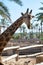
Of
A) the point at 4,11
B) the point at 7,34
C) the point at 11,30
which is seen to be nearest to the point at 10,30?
the point at 11,30

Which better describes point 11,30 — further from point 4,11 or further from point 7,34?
point 4,11

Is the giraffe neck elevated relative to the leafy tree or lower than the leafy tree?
lower

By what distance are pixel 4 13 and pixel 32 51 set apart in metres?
Answer: 6.03

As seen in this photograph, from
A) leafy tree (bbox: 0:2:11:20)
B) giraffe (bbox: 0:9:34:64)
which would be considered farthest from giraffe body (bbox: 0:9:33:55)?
leafy tree (bbox: 0:2:11:20)

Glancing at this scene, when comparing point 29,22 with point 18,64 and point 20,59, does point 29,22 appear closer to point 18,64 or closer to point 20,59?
point 18,64

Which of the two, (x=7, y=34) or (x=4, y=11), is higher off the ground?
(x=4, y=11)

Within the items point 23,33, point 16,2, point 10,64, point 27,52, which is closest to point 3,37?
point 10,64

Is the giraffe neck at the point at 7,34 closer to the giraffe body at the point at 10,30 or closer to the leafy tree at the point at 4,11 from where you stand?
the giraffe body at the point at 10,30

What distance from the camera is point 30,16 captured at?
6.11 m

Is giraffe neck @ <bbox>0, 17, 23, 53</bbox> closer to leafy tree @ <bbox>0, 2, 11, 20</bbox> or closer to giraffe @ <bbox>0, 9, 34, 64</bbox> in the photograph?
giraffe @ <bbox>0, 9, 34, 64</bbox>

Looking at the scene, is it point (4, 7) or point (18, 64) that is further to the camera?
point (4, 7)

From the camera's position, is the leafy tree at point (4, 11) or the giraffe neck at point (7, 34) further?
the leafy tree at point (4, 11)

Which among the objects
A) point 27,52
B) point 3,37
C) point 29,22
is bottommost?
point 27,52

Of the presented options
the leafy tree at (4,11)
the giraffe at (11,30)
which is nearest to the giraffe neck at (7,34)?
the giraffe at (11,30)
